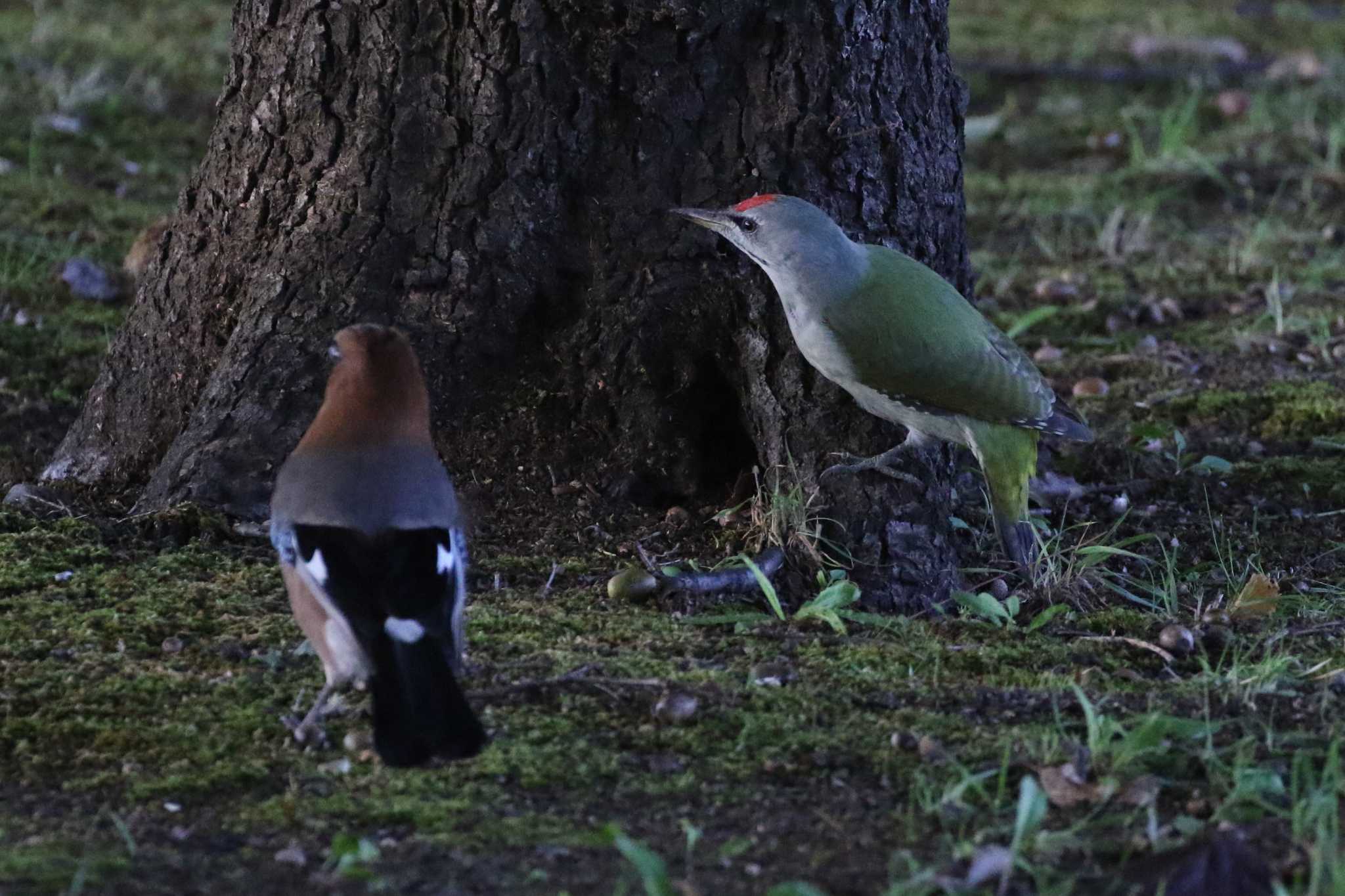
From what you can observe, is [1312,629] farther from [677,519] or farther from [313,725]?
[313,725]

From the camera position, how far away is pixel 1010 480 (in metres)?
5.29

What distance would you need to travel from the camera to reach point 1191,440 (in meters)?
6.61

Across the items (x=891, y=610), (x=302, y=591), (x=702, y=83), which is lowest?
(x=891, y=610)

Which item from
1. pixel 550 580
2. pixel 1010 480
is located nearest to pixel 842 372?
pixel 1010 480

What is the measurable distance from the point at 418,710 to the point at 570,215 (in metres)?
2.09

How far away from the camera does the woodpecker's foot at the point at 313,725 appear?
386 cm

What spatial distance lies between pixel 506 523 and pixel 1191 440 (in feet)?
9.05

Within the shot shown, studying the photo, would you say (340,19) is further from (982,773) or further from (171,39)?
(171,39)

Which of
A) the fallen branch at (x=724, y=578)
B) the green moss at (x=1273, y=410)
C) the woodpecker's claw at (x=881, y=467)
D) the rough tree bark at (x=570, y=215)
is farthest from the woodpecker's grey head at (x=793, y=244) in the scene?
the green moss at (x=1273, y=410)

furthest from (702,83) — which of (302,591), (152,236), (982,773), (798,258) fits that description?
(152,236)

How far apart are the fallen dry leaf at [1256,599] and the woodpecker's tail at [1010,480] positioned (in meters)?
0.59

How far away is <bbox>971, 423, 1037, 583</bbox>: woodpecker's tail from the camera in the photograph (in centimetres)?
A: 526

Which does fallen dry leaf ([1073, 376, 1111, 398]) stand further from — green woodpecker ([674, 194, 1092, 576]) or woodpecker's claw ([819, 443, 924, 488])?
woodpecker's claw ([819, 443, 924, 488])

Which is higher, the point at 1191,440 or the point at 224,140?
the point at 224,140
